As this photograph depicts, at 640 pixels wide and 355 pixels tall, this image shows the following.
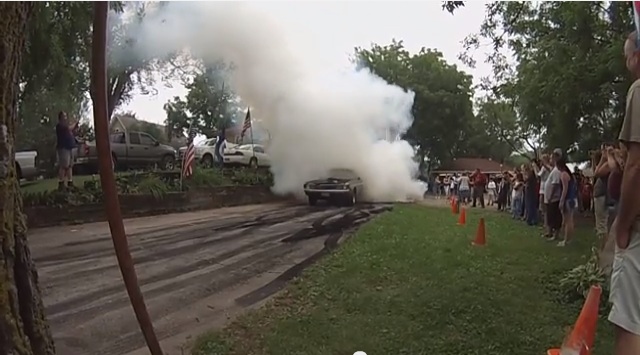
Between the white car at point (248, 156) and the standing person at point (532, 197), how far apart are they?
12.2m

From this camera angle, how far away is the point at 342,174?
2233 centimetres

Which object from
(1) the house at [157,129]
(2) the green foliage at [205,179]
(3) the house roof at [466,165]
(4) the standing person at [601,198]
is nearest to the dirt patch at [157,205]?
(2) the green foliage at [205,179]

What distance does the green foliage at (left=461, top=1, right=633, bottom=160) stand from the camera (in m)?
10.9

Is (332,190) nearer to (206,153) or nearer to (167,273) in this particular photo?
(206,153)

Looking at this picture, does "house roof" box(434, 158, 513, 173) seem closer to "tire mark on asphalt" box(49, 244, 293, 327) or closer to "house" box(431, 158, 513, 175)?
"house" box(431, 158, 513, 175)

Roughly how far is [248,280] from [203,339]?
8.43 ft

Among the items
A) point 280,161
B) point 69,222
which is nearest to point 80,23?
point 69,222

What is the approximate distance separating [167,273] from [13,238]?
214 inches

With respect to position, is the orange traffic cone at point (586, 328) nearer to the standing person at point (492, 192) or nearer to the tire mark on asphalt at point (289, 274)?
the tire mark on asphalt at point (289, 274)

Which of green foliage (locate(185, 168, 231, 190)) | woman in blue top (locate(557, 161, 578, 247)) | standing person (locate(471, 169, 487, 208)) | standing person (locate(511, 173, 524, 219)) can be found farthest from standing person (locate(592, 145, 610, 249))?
standing person (locate(471, 169, 487, 208))

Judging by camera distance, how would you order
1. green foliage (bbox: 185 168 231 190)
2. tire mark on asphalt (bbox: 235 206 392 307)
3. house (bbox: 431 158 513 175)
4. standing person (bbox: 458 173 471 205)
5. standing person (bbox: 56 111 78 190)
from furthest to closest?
house (bbox: 431 158 513 175) → standing person (bbox: 458 173 471 205) → green foliage (bbox: 185 168 231 190) → standing person (bbox: 56 111 78 190) → tire mark on asphalt (bbox: 235 206 392 307)

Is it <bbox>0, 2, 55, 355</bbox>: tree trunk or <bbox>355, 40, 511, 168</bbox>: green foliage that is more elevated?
<bbox>355, 40, 511, 168</bbox>: green foliage

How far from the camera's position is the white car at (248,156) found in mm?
24627

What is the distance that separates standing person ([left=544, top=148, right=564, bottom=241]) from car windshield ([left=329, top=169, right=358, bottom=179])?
36.9ft
